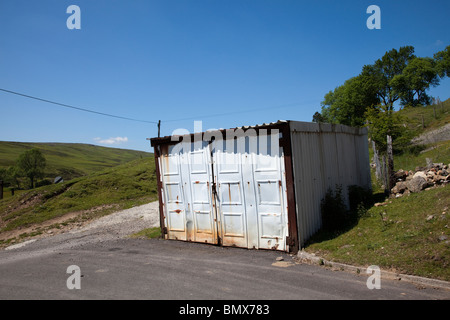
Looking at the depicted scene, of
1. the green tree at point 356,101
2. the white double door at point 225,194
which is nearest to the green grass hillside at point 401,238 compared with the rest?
the white double door at point 225,194

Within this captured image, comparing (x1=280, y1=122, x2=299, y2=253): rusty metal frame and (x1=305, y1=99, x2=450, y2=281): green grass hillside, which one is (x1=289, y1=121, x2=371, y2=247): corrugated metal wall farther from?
(x1=305, y1=99, x2=450, y2=281): green grass hillside

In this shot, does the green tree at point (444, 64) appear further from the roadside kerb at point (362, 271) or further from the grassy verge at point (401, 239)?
the roadside kerb at point (362, 271)

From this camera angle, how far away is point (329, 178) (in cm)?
976

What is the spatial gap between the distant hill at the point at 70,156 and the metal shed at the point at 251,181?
65102 mm

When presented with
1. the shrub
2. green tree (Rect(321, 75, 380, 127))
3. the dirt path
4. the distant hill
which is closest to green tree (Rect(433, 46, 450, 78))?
green tree (Rect(321, 75, 380, 127))

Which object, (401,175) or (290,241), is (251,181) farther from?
(401,175)

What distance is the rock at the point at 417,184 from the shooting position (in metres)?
10.3

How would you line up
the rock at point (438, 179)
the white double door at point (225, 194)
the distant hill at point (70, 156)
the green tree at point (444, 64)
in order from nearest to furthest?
the white double door at point (225, 194) → the rock at point (438, 179) → the green tree at point (444, 64) → the distant hill at point (70, 156)

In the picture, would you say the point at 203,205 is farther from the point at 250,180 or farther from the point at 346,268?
the point at 346,268

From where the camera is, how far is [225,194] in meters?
9.29

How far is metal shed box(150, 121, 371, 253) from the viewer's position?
8195 mm

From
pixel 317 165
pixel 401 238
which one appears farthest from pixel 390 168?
pixel 401 238

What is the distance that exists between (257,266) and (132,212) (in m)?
11.4

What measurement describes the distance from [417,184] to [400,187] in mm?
604
